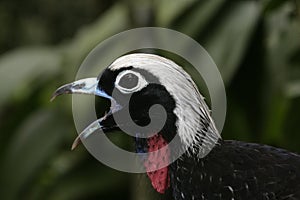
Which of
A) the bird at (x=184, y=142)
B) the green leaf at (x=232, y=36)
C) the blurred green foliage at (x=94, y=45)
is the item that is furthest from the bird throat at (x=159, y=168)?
the green leaf at (x=232, y=36)

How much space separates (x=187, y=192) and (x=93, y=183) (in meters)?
2.20

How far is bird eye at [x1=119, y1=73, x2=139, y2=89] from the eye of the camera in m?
1.83

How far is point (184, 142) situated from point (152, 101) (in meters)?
0.10

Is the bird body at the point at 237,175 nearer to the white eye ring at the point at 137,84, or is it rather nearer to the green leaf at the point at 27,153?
the white eye ring at the point at 137,84

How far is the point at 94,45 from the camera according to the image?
3.65 metres

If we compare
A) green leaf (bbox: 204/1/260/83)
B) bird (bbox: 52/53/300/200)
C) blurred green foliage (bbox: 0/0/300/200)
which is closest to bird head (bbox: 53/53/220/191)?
bird (bbox: 52/53/300/200)

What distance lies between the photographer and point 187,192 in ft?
6.18

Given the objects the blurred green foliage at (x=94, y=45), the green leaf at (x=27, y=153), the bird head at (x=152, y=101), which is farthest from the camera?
the green leaf at (x=27, y=153)

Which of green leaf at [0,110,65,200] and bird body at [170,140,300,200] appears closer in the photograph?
bird body at [170,140,300,200]

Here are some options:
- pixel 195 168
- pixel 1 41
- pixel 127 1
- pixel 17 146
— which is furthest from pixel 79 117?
pixel 1 41

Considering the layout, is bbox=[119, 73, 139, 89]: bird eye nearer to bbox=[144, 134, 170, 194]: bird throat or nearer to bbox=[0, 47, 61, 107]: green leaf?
bbox=[144, 134, 170, 194]: bird throat

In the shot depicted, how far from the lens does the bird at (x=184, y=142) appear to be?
Result: 5.98 feet

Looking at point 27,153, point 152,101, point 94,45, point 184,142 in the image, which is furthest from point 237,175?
point 27,153

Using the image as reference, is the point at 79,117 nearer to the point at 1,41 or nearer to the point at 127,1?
the point at 127,1
